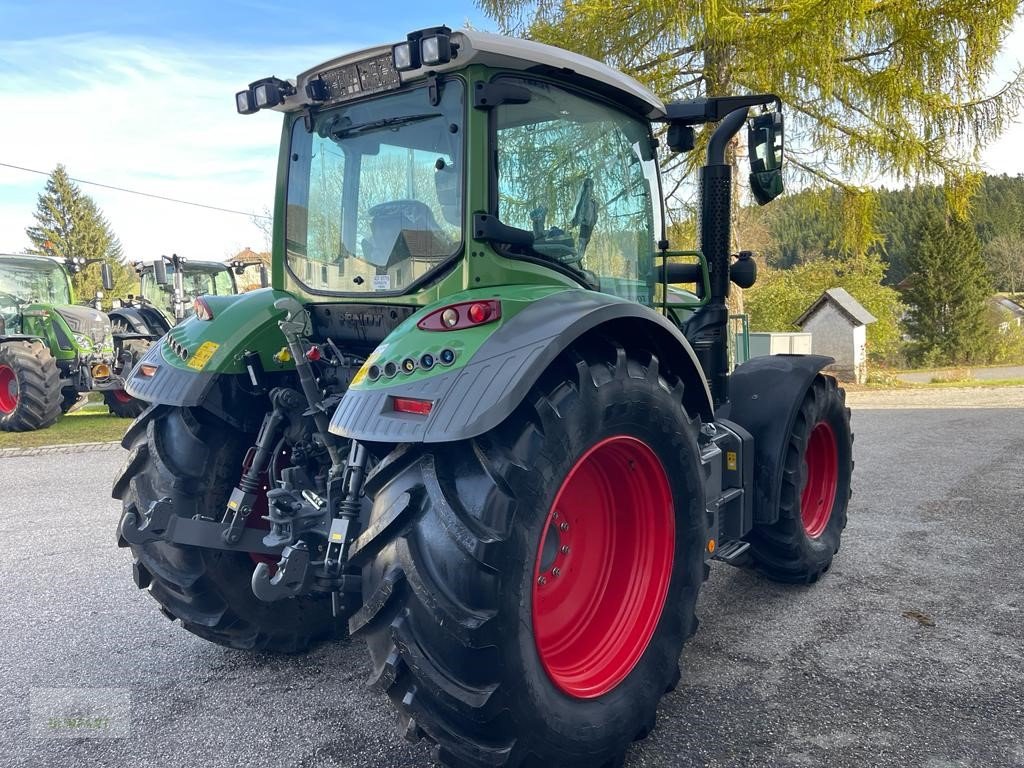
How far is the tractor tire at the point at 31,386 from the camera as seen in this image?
10.3 m

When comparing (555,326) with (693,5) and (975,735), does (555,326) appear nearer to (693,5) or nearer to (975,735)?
(975,735)

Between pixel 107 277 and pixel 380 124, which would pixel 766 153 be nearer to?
pixel 380 124

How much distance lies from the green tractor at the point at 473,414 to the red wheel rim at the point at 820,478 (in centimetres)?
60

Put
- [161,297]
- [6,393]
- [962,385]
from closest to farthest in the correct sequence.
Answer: [6,393]
[161,297]
[962,385]

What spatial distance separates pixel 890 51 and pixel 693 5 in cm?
→ 326

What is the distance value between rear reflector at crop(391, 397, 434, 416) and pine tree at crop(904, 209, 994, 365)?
3824 centimetres

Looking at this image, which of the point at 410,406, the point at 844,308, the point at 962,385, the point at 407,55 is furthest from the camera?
the point at 844,308

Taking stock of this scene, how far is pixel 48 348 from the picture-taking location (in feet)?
35.4

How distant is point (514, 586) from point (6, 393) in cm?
1163

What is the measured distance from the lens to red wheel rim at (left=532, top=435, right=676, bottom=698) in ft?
8.77

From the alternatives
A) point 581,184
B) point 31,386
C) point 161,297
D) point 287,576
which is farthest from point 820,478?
point 161,297

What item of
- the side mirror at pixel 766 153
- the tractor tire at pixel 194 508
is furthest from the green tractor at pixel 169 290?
the side mirror at pixel 766 153

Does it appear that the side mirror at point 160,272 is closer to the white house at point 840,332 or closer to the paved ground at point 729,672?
the paved ground at point 729,672

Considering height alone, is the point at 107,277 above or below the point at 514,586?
above
